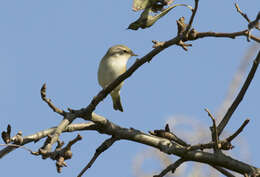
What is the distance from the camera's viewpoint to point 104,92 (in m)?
2.83

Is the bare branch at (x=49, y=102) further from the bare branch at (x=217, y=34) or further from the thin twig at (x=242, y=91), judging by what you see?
the thin twig at (x=242, y=91)

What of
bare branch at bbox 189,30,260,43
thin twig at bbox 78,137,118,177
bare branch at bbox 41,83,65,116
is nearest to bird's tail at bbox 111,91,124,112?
thin twig at bbox 78,137,118,177

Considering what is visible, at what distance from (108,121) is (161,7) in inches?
33.6

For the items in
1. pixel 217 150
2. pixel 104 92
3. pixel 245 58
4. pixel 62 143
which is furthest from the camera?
pixel 245 58

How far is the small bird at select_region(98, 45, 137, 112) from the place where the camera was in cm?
659

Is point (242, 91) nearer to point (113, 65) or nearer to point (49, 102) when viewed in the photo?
point (49, 102)

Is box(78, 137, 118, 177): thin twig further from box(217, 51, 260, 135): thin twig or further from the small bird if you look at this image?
the small bird

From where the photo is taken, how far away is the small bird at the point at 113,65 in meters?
6.59

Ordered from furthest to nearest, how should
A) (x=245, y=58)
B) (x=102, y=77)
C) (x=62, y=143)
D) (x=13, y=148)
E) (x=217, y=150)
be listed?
1. (x=102, y=77)
2. (x=245, y=58)
3. (x=217, y=150)
4. (x=13, y=148)
5. (x=62, y=143)

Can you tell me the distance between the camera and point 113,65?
6.77 meters

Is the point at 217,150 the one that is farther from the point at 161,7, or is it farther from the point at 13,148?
the point at 13,148

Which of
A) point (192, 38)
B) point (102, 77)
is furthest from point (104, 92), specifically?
point (102, 77)

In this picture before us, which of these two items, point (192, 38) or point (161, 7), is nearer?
point (192, 38)

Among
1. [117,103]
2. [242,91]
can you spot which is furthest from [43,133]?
[117,103]
